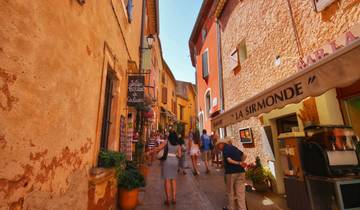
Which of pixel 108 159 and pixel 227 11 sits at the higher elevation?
pixel 227 11

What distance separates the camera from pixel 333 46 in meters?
3.54

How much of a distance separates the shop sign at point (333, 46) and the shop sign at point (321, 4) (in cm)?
84

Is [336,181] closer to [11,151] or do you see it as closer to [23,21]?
[11,151]

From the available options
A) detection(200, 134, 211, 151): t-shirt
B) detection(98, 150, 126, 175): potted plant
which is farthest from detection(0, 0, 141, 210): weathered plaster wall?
detection(200, 134, 211, 151): t-shirt

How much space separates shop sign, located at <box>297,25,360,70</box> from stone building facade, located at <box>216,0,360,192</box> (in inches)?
6.7

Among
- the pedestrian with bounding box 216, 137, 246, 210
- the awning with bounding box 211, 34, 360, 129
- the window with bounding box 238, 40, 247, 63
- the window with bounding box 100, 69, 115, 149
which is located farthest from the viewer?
the window with bounding box 238, 40, 247, 63

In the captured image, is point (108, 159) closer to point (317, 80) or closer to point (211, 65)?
point (317, 80)

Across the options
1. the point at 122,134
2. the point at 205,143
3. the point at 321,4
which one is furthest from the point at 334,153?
the point at 205,143

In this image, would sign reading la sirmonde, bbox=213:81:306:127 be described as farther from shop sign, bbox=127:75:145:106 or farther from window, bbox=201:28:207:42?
window, bbox=201:28:207:42

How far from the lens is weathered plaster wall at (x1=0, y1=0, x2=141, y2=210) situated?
1.33 metres

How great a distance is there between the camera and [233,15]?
8516 mm

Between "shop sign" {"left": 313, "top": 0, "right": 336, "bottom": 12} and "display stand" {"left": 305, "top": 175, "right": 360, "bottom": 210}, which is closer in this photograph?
"display stand" {"left": 305, "top": 175, "right": 360, "bottom": 210}

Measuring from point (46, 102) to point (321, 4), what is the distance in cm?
528

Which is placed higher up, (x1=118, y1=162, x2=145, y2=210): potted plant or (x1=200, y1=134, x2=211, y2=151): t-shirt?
(x1=200, y1=134, x2=211, y2=151): t-shirt
